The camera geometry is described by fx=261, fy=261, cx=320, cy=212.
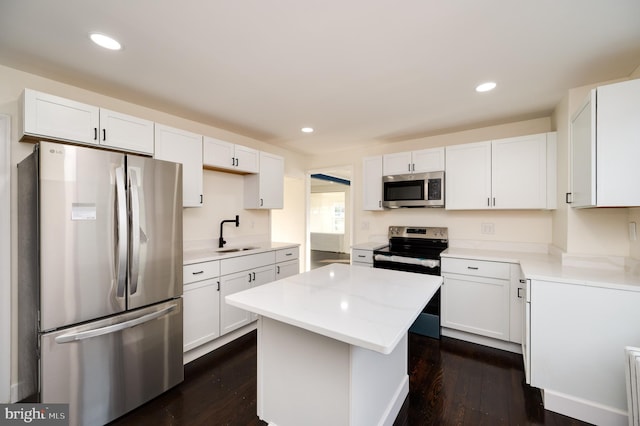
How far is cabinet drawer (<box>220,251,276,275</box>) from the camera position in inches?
108

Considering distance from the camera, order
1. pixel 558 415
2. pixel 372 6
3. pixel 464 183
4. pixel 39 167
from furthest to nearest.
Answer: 1. pixel 464 183
2. pixel 558 415
3. pixel 39 167
4. pixel 372 6

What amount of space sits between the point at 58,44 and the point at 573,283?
3.69 m

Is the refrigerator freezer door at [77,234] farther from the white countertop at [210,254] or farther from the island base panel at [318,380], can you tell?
the island base panel at [318,380]

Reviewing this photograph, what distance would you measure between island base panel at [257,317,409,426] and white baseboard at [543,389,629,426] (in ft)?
3.68

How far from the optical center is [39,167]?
4.94ft

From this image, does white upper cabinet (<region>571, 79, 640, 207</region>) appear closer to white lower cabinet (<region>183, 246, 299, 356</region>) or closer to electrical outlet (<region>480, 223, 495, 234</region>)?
electrical outlet (<region>480, 223, 495, 234</region>)

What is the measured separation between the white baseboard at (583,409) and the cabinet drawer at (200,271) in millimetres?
2836

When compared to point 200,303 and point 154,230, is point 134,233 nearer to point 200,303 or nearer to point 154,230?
point 154,230

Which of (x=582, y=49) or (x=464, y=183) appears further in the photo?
(x=464, y=183)

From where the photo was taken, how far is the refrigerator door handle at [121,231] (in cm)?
174

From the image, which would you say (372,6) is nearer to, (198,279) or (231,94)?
(231,94)

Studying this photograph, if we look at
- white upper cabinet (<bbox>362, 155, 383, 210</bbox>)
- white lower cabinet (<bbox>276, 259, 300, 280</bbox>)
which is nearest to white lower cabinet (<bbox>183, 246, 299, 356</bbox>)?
white lower cabinet (<bbox>276, 259, 300, 280</bbox>)

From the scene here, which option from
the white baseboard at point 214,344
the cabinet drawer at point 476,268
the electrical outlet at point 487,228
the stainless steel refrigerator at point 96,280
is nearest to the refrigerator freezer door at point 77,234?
the stainless steel refrigerator at point 96,280

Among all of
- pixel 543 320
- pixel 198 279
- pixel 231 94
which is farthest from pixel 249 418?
pixel 231 94
